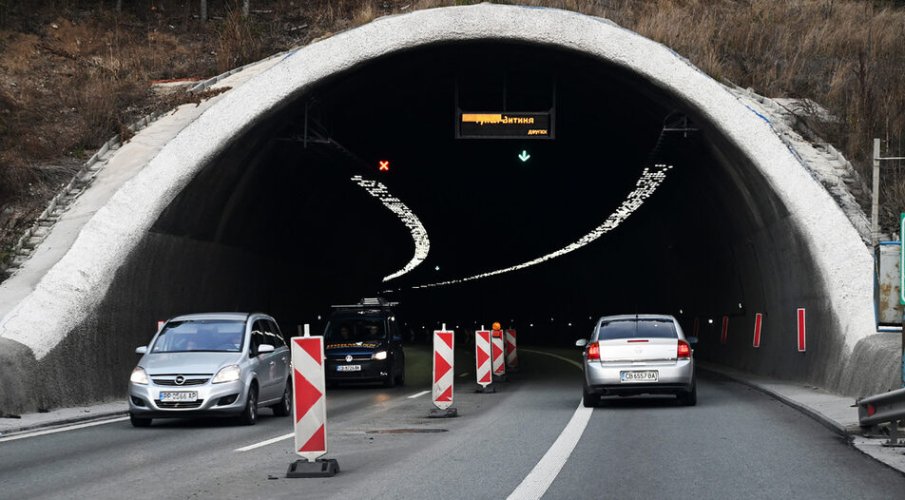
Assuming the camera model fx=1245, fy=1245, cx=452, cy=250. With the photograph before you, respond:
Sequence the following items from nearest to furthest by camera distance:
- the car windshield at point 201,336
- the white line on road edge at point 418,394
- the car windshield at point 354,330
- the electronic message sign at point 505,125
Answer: the car windshield at point 201,336
the white line on road edge at point 418,394
the electronic message sign at point 505,125
the car windshield at point 354,330

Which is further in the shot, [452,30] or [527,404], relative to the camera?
[452,30]

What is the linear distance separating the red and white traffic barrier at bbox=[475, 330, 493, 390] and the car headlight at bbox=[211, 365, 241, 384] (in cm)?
862

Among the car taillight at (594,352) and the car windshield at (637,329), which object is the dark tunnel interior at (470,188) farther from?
the car taillight at (594,352)

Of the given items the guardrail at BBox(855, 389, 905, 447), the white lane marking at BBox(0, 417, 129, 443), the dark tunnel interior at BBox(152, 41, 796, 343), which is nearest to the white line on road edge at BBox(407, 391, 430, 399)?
the dark tunnel interior at BBox(152, 41, 796, 343)

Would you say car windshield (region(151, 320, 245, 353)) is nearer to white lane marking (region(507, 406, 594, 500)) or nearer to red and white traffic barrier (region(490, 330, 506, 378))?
white lane marking (region(507, 406, 594, 500))

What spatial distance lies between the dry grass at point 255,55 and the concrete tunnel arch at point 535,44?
271 cm

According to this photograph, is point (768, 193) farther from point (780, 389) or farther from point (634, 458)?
point (634, 458)

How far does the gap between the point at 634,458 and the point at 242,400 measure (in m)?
7.35

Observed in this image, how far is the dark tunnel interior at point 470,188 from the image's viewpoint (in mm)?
28578

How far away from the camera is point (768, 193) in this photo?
26.7 meters

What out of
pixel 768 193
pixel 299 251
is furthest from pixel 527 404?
pixel 299 251

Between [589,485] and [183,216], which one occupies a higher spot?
[183,216]

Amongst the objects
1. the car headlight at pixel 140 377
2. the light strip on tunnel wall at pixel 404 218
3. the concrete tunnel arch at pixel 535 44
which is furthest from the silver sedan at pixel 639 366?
the light strip on tunnel wall at pixel 404 218

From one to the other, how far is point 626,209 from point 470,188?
618 cm
